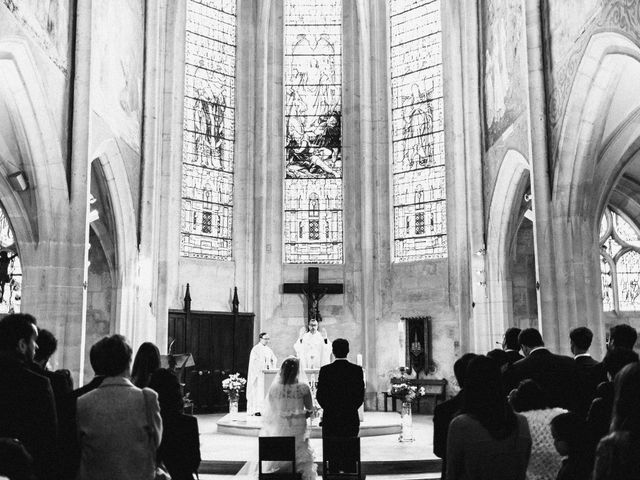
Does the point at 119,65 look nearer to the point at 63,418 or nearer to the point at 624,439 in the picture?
the point at 63,418

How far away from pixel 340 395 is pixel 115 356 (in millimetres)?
3663

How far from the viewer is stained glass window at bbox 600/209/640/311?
705 inches

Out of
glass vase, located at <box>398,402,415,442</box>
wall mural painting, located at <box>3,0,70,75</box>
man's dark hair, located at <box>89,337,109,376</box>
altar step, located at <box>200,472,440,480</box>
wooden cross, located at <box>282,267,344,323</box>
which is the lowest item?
altar step, located at <box>200,472,440,480</box>

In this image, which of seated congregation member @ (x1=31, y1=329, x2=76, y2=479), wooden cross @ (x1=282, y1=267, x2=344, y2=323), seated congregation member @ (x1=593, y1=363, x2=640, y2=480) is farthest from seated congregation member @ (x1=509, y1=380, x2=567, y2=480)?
wooden cross @ (x1=282, y1=267, x2=344, y2=323)

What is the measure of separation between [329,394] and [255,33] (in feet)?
48.7

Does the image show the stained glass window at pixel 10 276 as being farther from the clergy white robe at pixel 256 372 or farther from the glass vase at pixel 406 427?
the glass vase at pixel 406 427

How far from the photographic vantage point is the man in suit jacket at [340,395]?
6895 mm

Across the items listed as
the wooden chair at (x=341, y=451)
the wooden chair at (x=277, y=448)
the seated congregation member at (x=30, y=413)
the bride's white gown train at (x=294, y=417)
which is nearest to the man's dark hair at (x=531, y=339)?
the wooden chair at (x=341, y=451)

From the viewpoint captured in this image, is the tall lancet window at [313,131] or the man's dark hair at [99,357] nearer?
the man's dark hair at [99,357]

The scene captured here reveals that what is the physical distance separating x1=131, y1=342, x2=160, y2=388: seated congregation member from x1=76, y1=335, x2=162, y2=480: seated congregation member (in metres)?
0.66

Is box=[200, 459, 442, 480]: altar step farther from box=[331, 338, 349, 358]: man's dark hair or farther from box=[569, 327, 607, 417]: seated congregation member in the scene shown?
box=[569, 327, 607, 417]: seated congregation member

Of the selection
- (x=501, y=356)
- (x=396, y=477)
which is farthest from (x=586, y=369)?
(x=396, y=477)

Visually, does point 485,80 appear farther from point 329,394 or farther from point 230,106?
point 329,394

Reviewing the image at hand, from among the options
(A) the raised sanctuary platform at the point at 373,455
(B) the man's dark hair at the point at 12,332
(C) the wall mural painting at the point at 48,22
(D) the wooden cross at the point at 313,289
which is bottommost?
(A) the raised sanctuary platform at the point at 373,455
